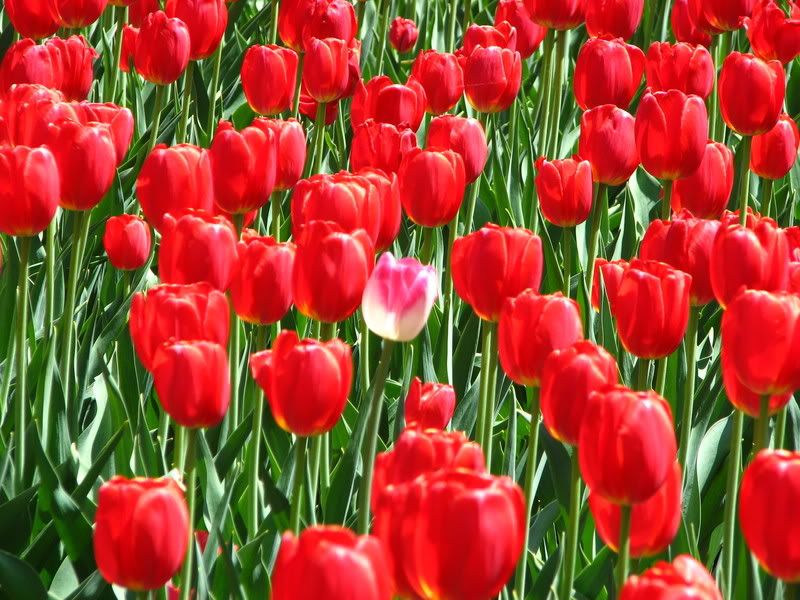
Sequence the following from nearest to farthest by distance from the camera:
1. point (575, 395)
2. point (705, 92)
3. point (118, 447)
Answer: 1. point (575, 395)
2. point (118, 447)
3. point (705, 92)

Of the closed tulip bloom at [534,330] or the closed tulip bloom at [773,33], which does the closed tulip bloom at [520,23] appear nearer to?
the closed tulip bloom at [773,33]

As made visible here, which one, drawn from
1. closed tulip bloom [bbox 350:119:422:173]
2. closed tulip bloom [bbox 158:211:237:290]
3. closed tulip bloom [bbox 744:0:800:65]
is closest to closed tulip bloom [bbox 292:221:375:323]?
closed tulip bloom [bbox 158:211:237:290]

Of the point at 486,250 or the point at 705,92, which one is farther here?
the point at 705,92

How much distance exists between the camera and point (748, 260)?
155 cm

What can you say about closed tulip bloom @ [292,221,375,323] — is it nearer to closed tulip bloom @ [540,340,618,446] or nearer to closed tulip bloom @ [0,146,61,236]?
closed tulip bloom @ [540,340,618,446]

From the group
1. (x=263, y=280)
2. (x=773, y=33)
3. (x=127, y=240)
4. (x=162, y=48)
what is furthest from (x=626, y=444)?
(x=773, y=33)

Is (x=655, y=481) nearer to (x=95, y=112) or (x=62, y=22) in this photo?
(x=95, y=112)

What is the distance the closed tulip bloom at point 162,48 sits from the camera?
2.62 m

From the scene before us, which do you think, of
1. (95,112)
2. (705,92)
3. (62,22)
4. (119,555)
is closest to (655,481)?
(119,555)

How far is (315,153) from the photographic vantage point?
279 cm

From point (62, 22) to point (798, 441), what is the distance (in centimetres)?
191

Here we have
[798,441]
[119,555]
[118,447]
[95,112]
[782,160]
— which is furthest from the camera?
[782,160]

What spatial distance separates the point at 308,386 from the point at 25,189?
61cm

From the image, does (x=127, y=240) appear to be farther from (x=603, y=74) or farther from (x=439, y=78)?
(x=603, y=74)
